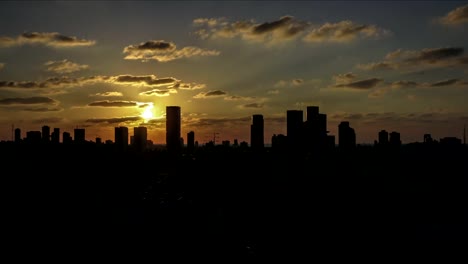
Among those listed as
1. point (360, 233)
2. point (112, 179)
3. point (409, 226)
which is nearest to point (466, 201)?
point (409, 226)

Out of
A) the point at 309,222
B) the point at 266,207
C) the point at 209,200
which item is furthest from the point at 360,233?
the point at 209,200

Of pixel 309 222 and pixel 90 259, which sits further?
pixel 309 222

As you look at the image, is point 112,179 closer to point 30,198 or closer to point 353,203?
point 30,198

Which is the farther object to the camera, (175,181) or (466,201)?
(175,181)

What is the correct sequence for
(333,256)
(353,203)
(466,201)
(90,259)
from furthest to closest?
(466,201) → (353,203) → (333,256) → (90,259)

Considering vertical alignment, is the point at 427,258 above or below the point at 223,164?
below

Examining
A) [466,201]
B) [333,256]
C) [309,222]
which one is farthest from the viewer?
[466,201]

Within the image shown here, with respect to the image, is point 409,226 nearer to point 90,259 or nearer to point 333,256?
point 333,256
